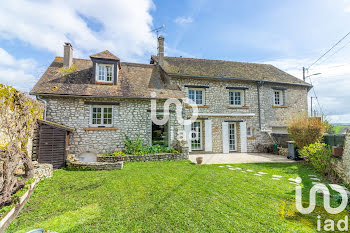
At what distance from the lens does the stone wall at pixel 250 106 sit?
11.6 meters

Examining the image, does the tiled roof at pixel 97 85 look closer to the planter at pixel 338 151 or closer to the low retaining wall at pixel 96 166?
the low retaining wall at pixel 96 166

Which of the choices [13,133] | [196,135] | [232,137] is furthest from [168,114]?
[13,133]

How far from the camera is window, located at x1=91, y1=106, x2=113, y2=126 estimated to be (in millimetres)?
9086

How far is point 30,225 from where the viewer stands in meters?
2.92

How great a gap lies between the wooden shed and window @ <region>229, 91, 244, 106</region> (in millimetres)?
10904

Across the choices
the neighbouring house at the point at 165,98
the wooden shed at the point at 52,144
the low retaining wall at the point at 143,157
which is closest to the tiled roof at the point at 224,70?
the neighbouring house at the point at 165,98

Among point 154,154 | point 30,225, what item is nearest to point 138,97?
point 154,154

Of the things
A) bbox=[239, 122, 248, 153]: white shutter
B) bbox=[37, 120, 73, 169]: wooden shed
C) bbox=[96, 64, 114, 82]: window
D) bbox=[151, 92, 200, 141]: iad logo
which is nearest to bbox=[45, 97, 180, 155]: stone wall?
bbox=[151, 92, 200, 141]: iad logo

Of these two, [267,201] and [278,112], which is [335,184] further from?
[278,112]

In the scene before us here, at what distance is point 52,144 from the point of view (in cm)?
715

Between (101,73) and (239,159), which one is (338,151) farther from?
(101,73)

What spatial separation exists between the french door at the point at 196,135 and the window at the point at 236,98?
317cm

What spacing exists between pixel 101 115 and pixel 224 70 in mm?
9613

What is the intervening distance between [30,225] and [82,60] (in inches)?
436
